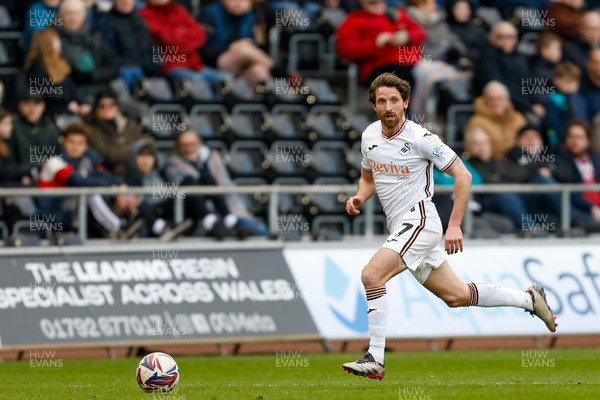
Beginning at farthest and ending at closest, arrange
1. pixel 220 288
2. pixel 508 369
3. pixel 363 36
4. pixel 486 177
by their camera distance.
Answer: pixel 363 36 < pixel 486 177 < pixel 220 288 < pixel 508 369

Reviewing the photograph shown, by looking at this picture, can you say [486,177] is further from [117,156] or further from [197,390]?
[197,390]

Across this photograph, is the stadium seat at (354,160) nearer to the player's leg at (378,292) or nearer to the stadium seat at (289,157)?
the stadium seat at (289,157)

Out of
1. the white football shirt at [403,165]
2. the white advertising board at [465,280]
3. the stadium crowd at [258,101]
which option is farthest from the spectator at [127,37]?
the white football shirt at [403,165]

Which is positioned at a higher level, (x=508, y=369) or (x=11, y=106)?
(x=11, y=106)

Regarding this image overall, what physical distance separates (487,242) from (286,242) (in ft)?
8.63

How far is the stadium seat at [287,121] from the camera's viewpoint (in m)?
21.2

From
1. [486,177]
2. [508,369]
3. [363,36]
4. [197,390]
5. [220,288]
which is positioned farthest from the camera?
[363,36]

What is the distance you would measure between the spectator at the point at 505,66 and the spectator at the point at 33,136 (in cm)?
734

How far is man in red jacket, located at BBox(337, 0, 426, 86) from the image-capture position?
2109cm

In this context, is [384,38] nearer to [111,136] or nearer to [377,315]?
[111,136]

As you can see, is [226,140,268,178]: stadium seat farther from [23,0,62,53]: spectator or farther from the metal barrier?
[23,0,62,53]: spectator

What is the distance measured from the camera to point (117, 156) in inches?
744

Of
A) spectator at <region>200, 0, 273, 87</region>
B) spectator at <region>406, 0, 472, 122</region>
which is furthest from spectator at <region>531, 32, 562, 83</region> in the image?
spectator at <region>200, 0, 273, 87</region>

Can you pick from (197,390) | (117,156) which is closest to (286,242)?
(117,156)
